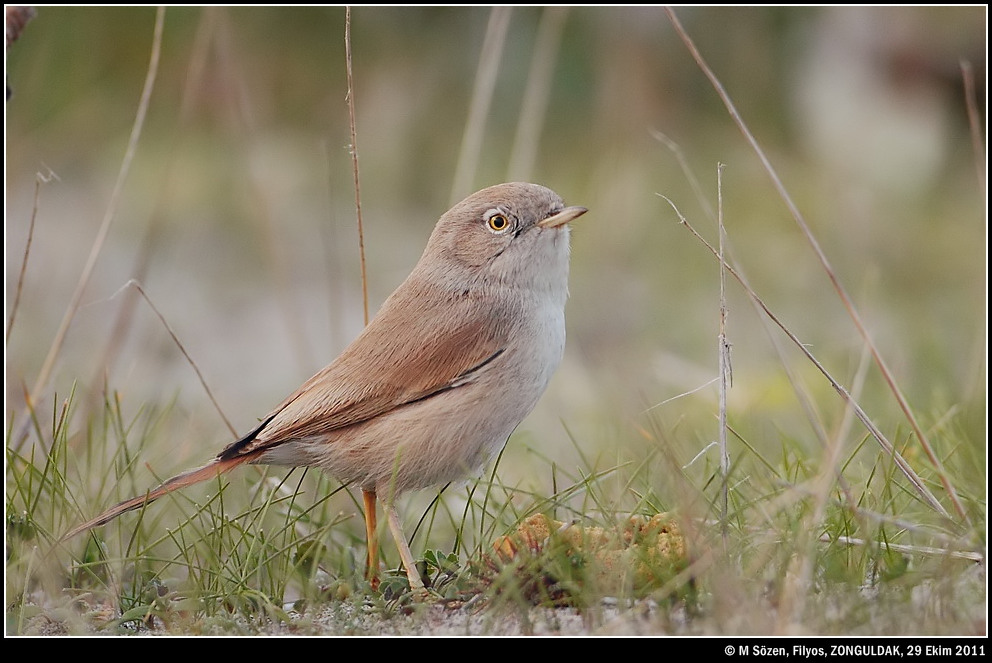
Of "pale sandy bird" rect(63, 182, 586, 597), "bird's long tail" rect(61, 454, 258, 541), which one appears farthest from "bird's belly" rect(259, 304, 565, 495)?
"bird's long tail" rect(61, 454, 258, 541)

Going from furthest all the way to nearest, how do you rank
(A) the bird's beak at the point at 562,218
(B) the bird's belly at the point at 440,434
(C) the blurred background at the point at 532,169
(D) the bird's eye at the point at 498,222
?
(C) the blurred background at the point at 532,169 → (D) the bird's eye at the point at 498,222 → (A) the bird's beak at the point at 562,218 → (B) the bird's belly at the point at 440,434

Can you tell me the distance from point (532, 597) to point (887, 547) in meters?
0.97

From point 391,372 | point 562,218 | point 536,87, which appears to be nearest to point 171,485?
point 391,372

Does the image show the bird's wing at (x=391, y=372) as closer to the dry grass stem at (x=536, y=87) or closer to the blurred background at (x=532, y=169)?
the dry grass stem at (x=536, y=87)

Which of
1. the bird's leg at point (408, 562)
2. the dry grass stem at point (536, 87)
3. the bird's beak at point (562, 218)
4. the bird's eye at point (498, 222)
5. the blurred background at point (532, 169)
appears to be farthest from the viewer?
the blurred background at point (532, 169)

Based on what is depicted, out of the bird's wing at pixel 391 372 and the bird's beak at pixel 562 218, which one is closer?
the bird's wing at pixel 391 372

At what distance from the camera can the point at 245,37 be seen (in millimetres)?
7637

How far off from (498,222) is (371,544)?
120cm

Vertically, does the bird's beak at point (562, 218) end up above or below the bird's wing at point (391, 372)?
above

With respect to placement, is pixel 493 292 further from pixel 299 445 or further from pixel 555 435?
pixel 555 435

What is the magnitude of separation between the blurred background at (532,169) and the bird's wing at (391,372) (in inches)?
114

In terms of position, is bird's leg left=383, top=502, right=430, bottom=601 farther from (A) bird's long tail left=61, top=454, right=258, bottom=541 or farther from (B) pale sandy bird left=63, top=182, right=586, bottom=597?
(A) bird's long tail left=61, top=454, right=258, bottom=541

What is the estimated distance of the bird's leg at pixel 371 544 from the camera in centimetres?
325

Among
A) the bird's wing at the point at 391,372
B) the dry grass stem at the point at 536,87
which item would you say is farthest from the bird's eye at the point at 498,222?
the dry grass stem at the point at 536,87
